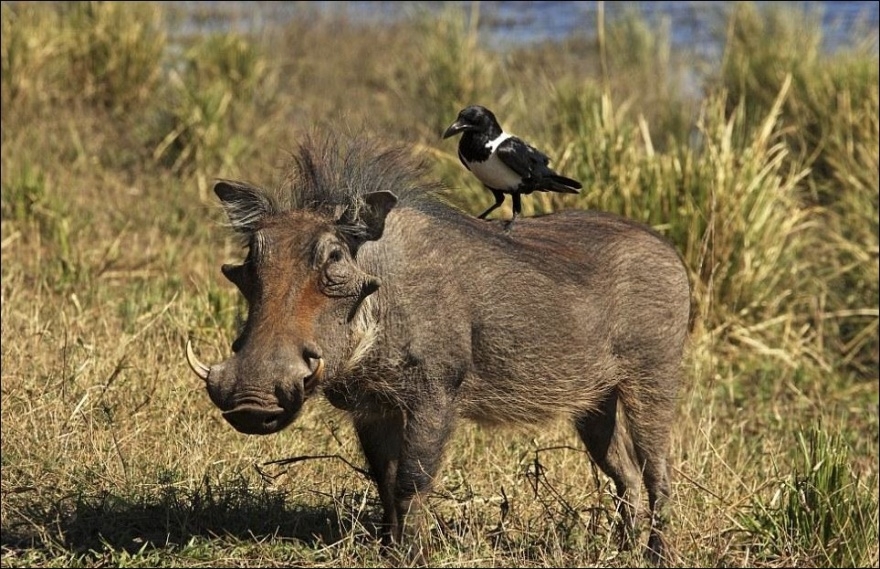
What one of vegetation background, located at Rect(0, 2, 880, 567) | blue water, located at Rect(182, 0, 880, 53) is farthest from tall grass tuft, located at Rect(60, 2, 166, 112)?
blue water, located at Rect(182, 0, 880, 53)

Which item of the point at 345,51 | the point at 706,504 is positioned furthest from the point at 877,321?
the point at 345,51

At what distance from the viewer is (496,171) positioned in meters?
3.53

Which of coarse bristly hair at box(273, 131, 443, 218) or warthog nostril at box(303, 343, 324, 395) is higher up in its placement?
coarse bristly hair at box(273, 131, 443, 218)

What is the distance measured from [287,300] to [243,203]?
42cm

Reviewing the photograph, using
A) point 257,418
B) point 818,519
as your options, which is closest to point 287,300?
point 257,418

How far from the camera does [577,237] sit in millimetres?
4113

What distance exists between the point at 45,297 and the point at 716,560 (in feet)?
11.5

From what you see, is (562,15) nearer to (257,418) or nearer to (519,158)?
(519,158)

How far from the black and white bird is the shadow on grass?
99 cm

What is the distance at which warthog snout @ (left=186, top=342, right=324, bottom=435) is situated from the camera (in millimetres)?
3068

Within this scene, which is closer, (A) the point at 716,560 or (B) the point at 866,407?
(A) the point at 716,560

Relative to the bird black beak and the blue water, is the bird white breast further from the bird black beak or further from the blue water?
the blue water

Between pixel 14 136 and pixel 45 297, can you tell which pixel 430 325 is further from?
pixel 14 136

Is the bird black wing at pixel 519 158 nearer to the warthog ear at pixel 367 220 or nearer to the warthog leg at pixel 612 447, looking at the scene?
the warthog ear at pixel 367 220
